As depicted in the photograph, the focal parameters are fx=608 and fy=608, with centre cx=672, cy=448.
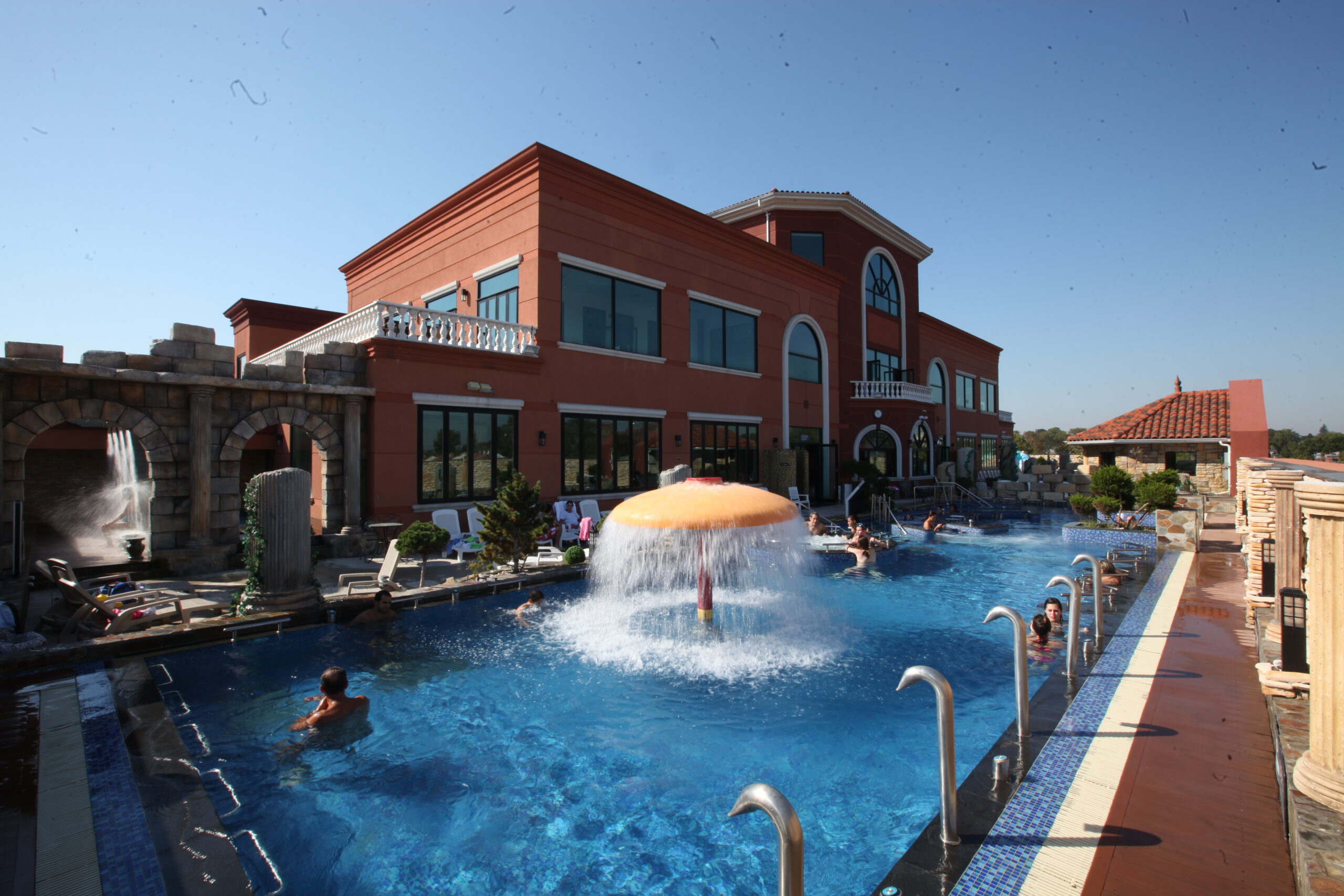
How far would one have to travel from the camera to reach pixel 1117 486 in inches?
665

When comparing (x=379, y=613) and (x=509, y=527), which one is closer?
(x=379, y=613)

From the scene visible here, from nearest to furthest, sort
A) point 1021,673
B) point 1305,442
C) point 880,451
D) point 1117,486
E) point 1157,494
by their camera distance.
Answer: point 1021,673 → point 1157,494 → point 1117,486 → point 880,451 → point 1305,442

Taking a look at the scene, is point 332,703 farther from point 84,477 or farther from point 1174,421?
point 1174,421

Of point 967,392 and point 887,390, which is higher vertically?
point 967,392

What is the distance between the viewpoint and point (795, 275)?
74.2ft

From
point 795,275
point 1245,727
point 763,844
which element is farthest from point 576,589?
point 795,275

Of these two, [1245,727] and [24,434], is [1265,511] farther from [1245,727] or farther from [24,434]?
[24,434]

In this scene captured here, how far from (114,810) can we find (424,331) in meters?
10.7

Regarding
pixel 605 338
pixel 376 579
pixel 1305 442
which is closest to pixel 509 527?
pixel 376 579

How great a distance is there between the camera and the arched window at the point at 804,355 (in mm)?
22766

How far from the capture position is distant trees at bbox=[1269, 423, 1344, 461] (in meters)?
45.7

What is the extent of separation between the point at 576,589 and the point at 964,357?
110ft

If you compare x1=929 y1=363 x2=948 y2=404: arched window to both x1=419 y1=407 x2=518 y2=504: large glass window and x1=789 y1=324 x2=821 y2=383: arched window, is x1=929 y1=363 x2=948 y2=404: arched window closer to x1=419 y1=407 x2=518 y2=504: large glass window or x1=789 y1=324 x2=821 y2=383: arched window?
x1=789 y1=324 x2=821 y2=383: arched window

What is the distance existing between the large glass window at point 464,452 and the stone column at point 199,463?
372 centimetres
